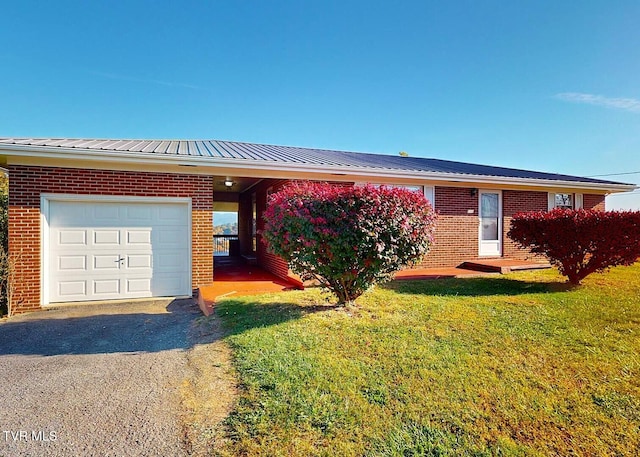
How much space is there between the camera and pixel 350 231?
4961mm

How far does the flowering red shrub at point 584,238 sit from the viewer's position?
709 centimetres

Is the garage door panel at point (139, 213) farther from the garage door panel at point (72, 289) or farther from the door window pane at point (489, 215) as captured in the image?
the door window pane at point (489, 215)

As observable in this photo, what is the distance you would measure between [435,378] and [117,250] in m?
7.12

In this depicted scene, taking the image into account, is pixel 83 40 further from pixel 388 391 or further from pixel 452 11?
pixel 388 391

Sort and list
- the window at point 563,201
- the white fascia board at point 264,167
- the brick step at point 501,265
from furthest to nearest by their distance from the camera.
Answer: the window at point 563,201, the brick step at point 501,265, the white fascia board at point 264,167

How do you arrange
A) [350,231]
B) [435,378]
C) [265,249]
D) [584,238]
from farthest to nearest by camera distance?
[265,249] → [584,238] → [350,231] → [435,378]

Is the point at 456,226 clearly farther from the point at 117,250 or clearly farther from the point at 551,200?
the point at 117,250

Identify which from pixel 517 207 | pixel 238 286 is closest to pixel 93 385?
pixel 238 286

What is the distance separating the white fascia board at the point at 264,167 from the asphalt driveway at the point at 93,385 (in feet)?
10.6

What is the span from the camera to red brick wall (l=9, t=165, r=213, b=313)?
262 inches

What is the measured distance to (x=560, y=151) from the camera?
16.6 metres

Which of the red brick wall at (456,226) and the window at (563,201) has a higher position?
the window at (563,201)

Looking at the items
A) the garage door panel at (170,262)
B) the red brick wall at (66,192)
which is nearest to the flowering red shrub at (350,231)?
the red brick wall at (66,192)

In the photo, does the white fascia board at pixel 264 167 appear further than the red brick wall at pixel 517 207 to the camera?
No
